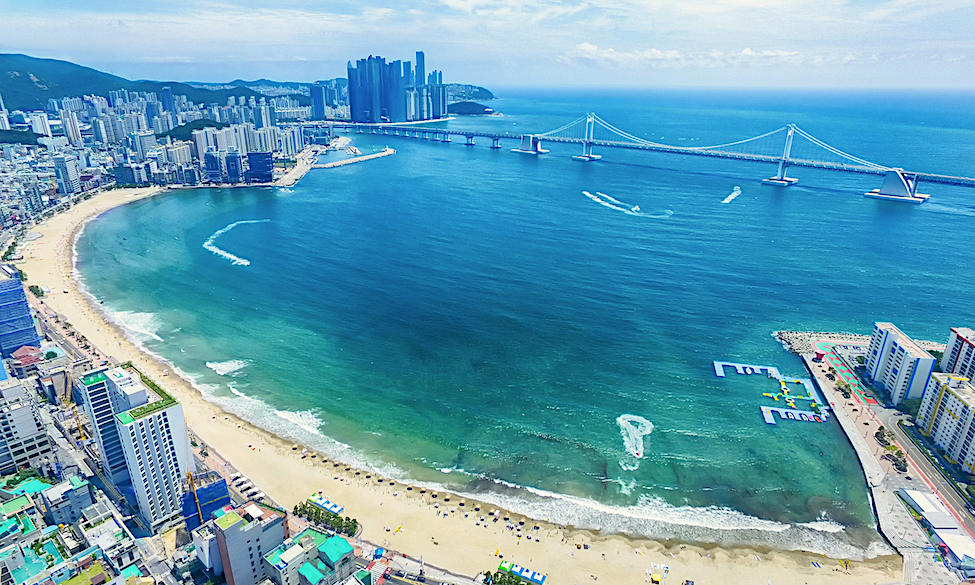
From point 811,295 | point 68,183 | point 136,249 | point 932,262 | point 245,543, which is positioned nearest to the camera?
point 245,543

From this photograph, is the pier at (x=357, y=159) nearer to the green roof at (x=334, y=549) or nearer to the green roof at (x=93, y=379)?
the green roof at (x=93, y=379)

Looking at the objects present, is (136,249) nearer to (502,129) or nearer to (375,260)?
(375,260)

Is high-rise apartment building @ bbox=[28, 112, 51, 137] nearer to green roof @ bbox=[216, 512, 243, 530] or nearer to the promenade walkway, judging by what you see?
green roof @ bbox=[216, 512, 243, 530]

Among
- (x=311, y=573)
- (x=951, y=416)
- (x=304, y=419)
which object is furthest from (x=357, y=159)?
(x=951, y=416)

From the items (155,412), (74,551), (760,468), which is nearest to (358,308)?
(155,412)

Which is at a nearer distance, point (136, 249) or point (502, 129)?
point (136, 249)

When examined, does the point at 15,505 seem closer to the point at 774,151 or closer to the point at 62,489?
the point at 62,489

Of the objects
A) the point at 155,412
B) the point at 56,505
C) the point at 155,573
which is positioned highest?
the point at 155,412
